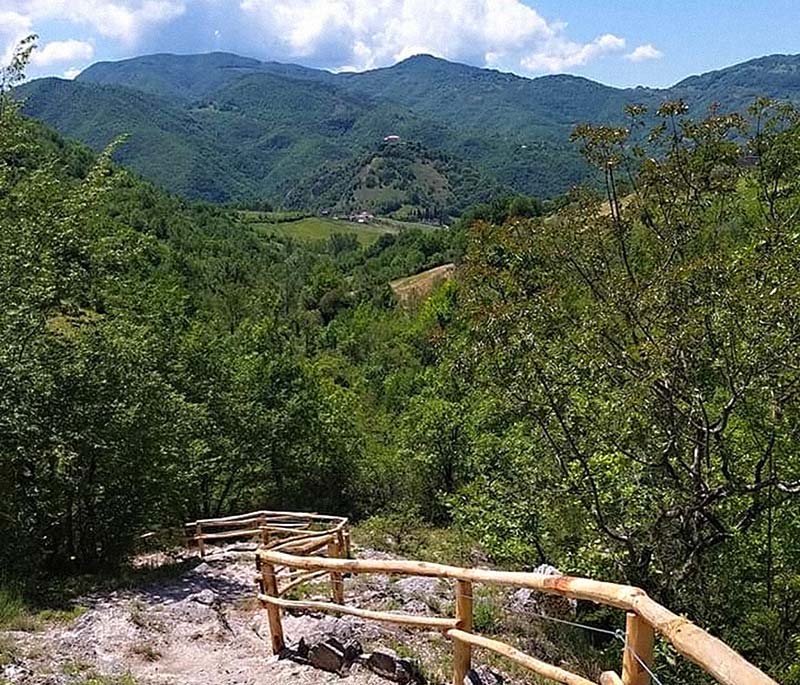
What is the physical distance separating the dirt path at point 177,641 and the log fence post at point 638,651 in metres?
3.43

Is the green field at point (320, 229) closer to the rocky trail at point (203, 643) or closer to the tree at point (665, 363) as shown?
the tree at point (665, 363)

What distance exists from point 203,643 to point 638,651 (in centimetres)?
622

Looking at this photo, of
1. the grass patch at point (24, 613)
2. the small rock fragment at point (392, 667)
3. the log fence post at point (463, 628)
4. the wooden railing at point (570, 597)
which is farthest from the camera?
the grass patch at point (24, 613)

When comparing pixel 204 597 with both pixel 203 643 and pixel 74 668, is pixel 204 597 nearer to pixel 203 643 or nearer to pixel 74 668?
pixel 203 643

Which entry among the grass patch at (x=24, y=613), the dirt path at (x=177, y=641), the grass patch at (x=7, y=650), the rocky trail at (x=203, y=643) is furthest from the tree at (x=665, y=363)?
the grass patch at (x=7, y=650)

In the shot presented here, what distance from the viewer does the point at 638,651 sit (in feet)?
11.8

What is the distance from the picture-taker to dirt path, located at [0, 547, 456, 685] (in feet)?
22.8

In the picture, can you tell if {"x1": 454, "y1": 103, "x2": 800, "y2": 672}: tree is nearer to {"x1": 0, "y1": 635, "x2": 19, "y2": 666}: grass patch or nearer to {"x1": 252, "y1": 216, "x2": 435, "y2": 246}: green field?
{"x1": 0, "y1": 635, "x2": 19, "y2": 666}: grass patch

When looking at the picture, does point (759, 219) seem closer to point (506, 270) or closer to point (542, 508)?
point (506, 270)

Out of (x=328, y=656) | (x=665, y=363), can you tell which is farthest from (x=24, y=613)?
(x=665, y=363)

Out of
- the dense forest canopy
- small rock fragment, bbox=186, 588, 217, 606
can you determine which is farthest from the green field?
small rock fragment, bbox=186, 588, 217, 606

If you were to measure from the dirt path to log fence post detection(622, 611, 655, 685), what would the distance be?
343cm

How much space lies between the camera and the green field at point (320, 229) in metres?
166

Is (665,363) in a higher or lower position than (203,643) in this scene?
higher
